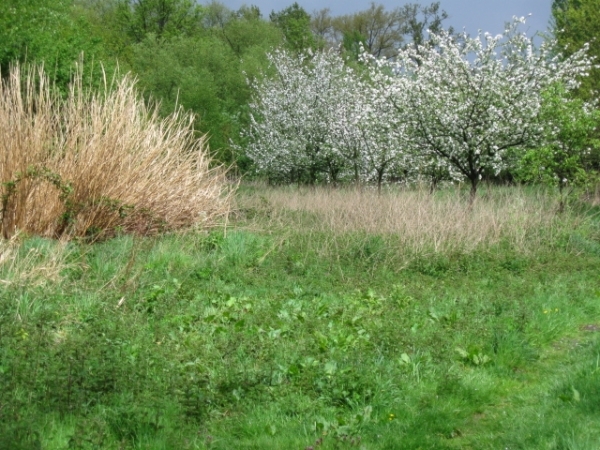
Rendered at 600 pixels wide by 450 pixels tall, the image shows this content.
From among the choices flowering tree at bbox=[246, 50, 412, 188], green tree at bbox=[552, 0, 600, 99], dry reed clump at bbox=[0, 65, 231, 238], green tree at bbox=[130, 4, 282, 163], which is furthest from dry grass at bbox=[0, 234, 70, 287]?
green tree at bbox=[552, 0, 600, 99]

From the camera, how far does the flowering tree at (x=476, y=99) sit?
665 inches

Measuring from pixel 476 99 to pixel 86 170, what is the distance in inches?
376

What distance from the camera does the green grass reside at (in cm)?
447

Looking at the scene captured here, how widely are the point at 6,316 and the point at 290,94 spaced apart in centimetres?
2261

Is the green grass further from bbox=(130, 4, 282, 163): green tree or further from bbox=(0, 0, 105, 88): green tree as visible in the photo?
bbox=(130, 4, 282, 163): green tree

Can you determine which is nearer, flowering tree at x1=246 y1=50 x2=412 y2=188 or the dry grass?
the dry grass

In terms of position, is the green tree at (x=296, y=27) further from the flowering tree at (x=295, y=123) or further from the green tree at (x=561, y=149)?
the green tree at (x=561, y=149)

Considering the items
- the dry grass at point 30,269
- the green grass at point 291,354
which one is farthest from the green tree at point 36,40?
the green grass at point 291,354

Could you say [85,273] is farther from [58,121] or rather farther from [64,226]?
[58,121]

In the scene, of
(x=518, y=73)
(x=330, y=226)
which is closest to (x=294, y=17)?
(x=518, y=73)

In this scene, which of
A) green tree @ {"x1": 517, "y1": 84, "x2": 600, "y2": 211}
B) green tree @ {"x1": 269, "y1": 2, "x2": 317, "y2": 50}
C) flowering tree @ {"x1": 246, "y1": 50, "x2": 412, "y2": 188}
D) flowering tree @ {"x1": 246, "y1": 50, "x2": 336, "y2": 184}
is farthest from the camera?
green tree @ {"x1": 269, "y1": 2, "x2": 317, "y2": 50}

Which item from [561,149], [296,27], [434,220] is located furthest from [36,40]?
[296,27]

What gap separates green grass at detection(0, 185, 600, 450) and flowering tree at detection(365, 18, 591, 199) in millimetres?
7363

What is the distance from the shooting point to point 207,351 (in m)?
5.80
